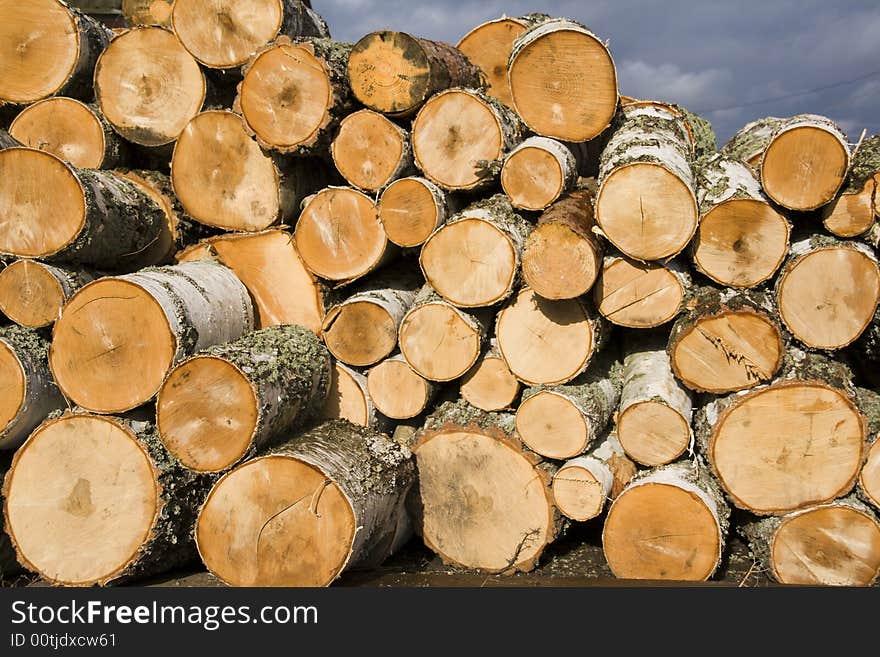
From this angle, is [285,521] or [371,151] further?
[371,151]

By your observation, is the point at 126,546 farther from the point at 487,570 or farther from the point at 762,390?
the point at 762,390

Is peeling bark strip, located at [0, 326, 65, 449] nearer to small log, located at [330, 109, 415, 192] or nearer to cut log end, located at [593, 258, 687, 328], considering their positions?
small log, located at [330, 109, 415, 192]

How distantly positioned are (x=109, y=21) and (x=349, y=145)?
19.3ft

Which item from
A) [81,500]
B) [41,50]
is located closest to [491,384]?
[81,500]

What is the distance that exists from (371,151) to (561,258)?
1.40 m

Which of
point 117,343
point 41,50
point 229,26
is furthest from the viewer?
point 41,50

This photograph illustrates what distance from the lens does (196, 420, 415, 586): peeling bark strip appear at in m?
3.27

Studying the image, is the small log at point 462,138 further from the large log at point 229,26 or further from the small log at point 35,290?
the small log at point 35,290

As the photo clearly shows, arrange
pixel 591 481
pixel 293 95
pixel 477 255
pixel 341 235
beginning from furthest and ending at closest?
pixel 341 235
pixel 293 95
pixel 477 255
pixel 591 481

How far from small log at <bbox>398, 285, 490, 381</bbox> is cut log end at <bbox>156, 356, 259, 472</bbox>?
40.1 inches

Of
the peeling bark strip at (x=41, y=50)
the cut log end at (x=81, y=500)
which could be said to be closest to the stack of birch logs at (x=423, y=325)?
the cut log end at (x=81, y=500)

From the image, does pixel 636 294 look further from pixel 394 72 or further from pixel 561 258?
pixel 394 72

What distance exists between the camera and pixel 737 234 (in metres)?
3.60
